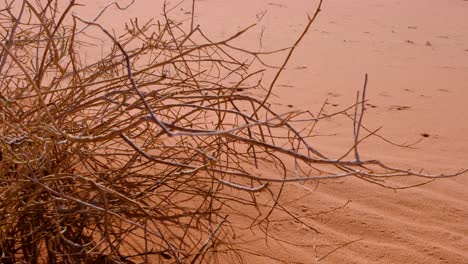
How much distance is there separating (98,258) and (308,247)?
2.30 ft

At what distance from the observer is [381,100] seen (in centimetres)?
457

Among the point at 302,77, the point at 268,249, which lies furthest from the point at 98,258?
the point at 302,77

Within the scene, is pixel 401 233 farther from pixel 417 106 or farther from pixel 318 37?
pixel 318 37

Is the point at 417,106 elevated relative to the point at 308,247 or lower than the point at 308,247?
lower

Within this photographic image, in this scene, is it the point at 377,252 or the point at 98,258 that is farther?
the point at 377,252

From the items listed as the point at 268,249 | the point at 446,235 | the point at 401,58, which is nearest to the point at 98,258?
the point at 268,249

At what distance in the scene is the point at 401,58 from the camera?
6.15 meters

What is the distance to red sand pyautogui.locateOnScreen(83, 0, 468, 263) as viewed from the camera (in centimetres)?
221

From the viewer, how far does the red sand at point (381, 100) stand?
7.25 feet

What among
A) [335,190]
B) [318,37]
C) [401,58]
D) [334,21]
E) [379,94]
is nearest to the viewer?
[335,190]

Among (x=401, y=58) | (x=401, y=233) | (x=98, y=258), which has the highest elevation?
(x=98, y=258)

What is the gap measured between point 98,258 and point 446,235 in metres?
1.24

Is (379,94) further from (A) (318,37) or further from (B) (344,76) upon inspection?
(A) (318,37)

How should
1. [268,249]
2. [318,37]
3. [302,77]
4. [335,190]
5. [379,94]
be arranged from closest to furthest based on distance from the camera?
[268,249]
[335,190]
[379,94]
[302,77]
[318,37]
